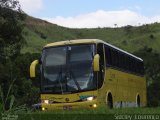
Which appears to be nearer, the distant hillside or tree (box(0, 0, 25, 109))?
tree (box(0, 0, 25, 109))

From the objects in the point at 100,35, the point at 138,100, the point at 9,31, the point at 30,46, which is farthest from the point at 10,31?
the point at 100,35

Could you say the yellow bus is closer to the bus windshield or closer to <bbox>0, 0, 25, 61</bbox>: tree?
the bus windshield

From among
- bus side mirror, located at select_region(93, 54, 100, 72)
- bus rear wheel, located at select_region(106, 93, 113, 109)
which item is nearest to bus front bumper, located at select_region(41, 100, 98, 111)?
bus side mirror, located at select_region(93, 54, 100, 72)

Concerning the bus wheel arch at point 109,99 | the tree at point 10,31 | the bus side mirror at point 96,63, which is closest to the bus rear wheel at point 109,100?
the bus wheel arch at point 109,99

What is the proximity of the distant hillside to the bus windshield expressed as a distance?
200ft

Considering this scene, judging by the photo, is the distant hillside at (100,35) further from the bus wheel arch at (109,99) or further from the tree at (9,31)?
the bus wheel arch at (109,99)

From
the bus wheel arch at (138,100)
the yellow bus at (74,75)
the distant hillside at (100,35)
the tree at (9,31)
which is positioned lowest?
the bus wheel arch at (138,100)

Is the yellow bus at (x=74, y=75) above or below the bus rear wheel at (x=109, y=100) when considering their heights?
above

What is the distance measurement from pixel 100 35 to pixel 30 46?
34.0 m

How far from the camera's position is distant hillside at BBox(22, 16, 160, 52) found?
293 feet

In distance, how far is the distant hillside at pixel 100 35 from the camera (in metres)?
89.3

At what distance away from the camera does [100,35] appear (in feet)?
377

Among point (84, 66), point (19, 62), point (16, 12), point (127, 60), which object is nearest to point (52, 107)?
point (84, 66)

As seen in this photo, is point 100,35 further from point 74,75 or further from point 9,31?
point 74,75
